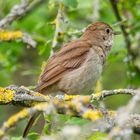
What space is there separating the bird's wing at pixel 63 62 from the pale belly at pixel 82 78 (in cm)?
6

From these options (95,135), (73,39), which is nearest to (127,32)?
(73,39)

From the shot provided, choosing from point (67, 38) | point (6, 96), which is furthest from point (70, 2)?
point (6, 96)

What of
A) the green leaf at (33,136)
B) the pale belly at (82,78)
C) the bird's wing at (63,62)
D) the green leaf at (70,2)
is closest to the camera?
the green leaf at (33,136)

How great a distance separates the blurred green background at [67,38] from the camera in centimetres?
641

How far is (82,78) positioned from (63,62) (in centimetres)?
25

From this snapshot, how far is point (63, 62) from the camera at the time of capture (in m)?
5.74

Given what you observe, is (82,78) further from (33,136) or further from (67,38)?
(33,136)

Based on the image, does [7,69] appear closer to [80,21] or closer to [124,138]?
[80,21]

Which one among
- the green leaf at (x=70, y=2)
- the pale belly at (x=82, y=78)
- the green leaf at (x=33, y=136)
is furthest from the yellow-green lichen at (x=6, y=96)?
the pale belly at (x=82, y=78)

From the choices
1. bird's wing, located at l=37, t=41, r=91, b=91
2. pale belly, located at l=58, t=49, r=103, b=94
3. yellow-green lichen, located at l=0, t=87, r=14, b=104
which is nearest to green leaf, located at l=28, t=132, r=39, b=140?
yellow-green lichen, located at l=0, t=87, r=14, b=104

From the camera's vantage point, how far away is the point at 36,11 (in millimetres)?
7750

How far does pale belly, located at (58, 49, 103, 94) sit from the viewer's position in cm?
566

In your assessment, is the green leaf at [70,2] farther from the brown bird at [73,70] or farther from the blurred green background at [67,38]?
the brown bird at [73,70]

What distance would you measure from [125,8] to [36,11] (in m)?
1.39
